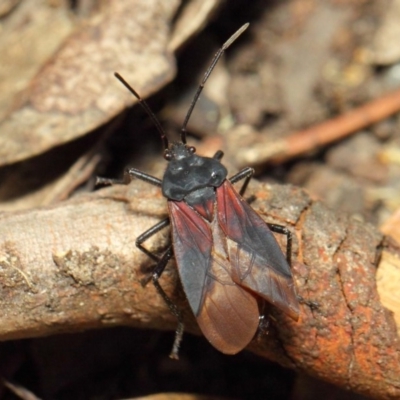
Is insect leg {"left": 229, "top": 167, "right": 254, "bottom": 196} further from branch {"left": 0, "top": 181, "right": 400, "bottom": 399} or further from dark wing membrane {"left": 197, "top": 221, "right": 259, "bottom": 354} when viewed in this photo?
dark wing membrane {"left": 197, "top": 221, "right": 259, "bottom": 354}

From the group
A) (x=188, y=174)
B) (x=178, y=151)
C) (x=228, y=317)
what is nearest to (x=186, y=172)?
(x=188, y=174)

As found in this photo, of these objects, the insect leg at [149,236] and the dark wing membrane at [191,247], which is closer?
the dark wing membrane at [191,247]

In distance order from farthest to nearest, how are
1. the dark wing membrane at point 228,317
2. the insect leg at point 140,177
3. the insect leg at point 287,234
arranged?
1. the insect leg at point 140,177
2. the insect leg at point 287,234
3. the dark wing membrane at point 228,317

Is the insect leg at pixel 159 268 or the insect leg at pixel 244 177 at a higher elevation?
the insect leg at pixel 244 177

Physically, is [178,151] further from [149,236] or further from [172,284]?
[172,284]

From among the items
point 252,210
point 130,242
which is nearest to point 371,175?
point 252,210

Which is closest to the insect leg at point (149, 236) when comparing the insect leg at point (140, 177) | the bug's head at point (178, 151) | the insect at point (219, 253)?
the insect at point (219, 253)

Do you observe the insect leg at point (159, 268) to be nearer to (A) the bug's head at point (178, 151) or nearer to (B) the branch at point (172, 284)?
(B) the branch at point (172, 284)
